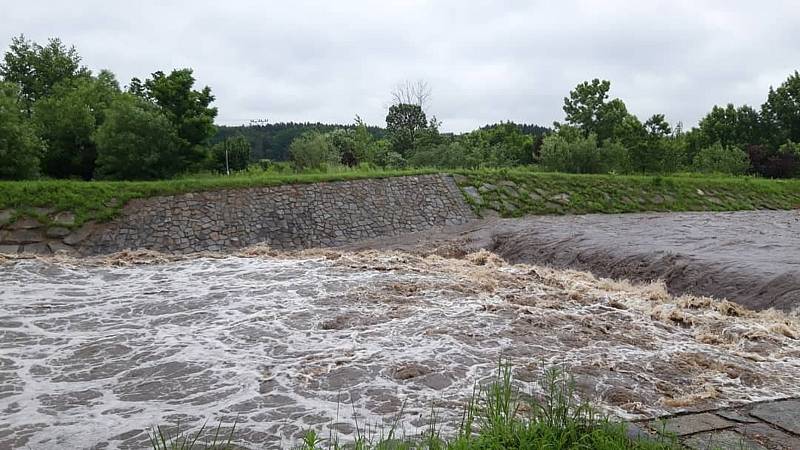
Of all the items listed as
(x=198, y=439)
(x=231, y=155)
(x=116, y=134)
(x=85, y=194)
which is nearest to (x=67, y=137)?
(x=116, y=134)

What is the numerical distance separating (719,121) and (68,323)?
46.5 meters

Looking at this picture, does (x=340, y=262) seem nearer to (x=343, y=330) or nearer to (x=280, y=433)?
(x=343, y=330)

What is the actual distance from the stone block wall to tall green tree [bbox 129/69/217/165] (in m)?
4.85

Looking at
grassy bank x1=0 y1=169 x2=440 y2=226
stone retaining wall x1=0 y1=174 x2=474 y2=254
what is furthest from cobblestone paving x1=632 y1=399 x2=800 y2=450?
grassy bank x1=0 y1=169 x2=440 y2=226

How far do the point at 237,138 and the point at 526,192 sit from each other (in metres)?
11.3

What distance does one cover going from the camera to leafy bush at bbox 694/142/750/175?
100 feet

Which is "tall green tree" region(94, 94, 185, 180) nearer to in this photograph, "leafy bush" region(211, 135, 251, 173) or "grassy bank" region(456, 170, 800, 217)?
"leafy bush" region(211, 135, 251, 173)

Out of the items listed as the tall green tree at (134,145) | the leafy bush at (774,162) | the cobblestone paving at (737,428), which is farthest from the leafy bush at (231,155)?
the leafy bush at (774,162)

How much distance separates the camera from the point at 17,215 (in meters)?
13.4

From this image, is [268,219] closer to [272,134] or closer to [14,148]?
[14,148]

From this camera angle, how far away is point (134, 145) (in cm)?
1758

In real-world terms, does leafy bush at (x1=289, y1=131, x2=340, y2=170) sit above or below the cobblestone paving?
above

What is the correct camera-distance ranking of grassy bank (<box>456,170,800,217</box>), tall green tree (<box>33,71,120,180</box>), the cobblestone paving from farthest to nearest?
tall green tree (<box>33,71,120,180</box>) → grassy bank (<box>456,170,800,217</box>) → the cobblestone paving

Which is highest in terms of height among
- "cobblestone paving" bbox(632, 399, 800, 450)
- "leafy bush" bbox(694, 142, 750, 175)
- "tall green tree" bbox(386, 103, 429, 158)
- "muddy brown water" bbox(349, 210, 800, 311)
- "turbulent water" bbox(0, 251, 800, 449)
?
"tall green tree" bbox(386, 103, 429, 158)
